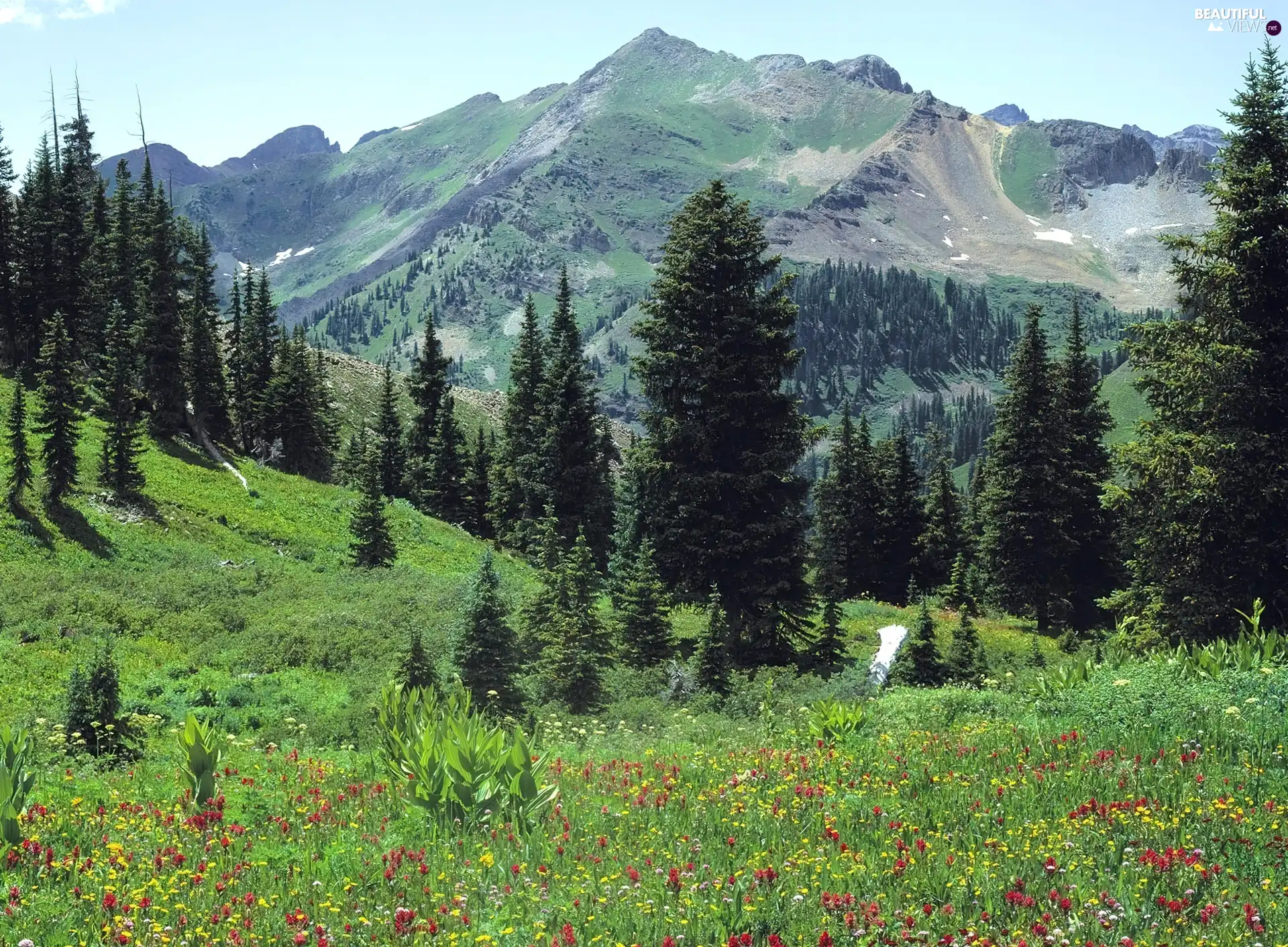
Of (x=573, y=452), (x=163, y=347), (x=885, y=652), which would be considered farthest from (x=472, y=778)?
(x=163, y=347)

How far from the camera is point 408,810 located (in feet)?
28.2

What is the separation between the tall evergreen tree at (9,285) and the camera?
2149 inches

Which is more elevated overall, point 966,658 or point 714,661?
point 714,661

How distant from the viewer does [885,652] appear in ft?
85.7

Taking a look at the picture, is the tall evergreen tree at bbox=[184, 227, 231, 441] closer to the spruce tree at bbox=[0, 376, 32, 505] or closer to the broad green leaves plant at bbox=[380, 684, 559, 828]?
the spruce tree at bbox=[0, 376, 32, 505]

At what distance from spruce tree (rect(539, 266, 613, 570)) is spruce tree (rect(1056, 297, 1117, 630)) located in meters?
21.7

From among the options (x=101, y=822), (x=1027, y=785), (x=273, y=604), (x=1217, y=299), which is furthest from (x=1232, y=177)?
(x=273, y=604)

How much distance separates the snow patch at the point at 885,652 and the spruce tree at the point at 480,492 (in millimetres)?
38689

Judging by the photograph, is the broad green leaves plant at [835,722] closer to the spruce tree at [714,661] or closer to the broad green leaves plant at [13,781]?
the spruce tree at [714,661]

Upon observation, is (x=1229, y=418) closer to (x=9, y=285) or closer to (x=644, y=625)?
(x=644, y=625)

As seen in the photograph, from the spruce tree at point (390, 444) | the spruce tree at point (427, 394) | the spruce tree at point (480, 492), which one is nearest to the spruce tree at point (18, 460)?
the spruce tree at point (480, 492)

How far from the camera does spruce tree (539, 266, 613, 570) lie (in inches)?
1778

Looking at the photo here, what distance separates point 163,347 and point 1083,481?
4703 centimetres

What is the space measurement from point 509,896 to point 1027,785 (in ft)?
15.6
